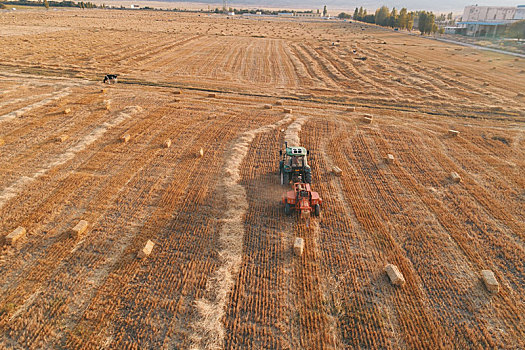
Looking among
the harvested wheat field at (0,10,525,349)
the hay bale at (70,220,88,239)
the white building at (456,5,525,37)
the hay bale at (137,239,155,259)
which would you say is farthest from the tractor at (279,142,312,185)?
the white building at (456,5,525,37)

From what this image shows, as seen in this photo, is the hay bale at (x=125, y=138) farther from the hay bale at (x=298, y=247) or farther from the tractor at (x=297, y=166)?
the hay bale at (x=298, y=247)

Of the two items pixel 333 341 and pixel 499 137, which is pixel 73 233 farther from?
pixel 499 137

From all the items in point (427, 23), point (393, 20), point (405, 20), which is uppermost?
point (393, 20)

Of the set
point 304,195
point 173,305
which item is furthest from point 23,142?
point 304,195

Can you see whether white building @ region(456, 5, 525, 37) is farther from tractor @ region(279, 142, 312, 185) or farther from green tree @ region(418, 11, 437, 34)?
tractor @ region(279, 142, 312, 185)

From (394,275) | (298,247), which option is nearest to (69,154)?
(298,247)

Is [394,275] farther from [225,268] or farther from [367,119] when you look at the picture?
[367,119]
